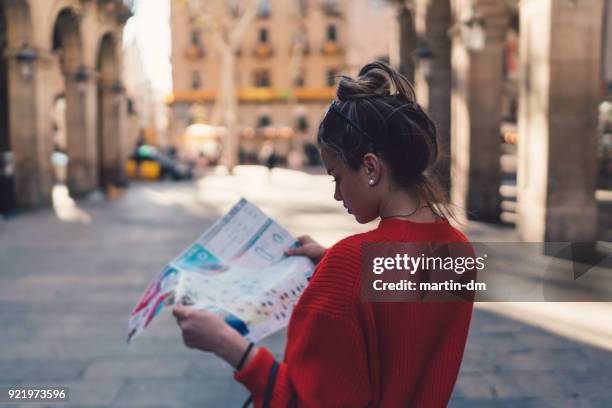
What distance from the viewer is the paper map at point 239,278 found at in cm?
180

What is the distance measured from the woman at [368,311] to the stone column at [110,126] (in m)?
22.9

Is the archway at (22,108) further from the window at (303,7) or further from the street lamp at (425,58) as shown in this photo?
the window at (303,7)

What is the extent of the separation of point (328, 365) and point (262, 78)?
2262 inches

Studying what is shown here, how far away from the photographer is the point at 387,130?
138 cm

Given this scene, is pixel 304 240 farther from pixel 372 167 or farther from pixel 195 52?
pixel 195 52

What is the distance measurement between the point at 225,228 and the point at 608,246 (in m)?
8.73

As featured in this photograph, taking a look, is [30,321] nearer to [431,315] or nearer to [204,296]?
[204,296]

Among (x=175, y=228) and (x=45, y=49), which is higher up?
(x=45, y=49)

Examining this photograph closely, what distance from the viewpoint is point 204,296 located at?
1.82m

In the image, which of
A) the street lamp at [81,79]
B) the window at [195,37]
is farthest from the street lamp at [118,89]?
the window at [195,37]

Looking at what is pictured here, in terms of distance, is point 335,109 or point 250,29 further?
point 250,29

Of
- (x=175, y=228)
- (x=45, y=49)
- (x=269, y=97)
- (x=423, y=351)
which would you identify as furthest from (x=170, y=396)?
(x=269, y=97)

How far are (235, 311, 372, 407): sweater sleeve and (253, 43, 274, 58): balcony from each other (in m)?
56.9

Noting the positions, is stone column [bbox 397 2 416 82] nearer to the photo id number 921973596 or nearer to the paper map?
the photo id number 921973596
